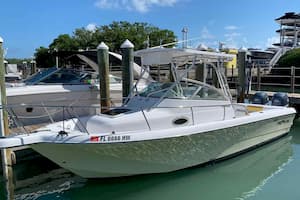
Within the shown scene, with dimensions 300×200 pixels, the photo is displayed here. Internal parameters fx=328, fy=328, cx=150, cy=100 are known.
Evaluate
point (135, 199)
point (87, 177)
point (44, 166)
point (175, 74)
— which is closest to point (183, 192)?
point (135, 199)

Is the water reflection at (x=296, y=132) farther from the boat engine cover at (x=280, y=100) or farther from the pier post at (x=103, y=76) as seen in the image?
the pier post at (x=103, y=76)

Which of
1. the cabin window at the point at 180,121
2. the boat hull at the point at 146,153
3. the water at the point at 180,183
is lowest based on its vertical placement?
the water at the point at 180,183

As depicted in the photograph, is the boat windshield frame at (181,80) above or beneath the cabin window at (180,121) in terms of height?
above

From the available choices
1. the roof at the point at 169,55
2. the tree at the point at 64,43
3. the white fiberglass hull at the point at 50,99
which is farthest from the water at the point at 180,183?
the tree at the point at 64,43

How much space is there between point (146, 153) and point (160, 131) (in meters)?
0.44

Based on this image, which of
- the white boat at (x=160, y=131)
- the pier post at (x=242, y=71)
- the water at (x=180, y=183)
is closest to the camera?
the white boat at (x=160, y=131)

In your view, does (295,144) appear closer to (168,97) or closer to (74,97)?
(168,97)

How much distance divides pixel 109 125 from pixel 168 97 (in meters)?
1.35

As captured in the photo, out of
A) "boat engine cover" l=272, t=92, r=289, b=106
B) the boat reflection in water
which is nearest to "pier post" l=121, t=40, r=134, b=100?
the boat reflection in water

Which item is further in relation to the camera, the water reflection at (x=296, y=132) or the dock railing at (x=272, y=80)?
the dock railing at (x=272, y=80)

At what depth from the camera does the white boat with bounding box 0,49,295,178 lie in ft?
16.6

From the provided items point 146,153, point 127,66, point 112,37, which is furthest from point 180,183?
point 112,37

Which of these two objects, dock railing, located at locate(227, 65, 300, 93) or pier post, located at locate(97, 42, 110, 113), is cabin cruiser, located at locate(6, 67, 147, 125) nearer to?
pier post, located at locate(97, 42, 110, 113)

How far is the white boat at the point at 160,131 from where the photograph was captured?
5.07m
